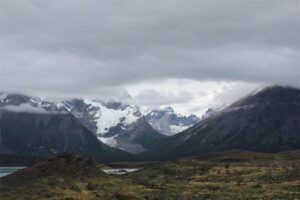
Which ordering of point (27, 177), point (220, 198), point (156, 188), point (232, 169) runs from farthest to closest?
point (232, 169)
point (27, 177)
point (156, 188)
point (220, 198)

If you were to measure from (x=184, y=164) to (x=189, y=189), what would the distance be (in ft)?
299

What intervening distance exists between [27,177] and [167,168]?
68373mm

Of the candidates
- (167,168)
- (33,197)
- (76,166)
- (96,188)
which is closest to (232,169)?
(167,168)

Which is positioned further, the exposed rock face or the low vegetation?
the exposed rock face

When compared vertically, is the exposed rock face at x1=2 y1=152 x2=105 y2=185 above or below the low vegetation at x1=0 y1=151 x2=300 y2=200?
above

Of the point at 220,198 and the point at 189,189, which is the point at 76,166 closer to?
the point at 189,189

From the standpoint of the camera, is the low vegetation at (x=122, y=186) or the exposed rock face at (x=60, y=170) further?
the exposed rock face at (x=60, y=170)

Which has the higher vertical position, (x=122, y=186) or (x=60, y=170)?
(x=60, y=170)

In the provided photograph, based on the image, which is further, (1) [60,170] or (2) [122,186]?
(1) [60,170]

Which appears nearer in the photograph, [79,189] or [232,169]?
[79,189]

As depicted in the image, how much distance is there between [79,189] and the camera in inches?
4050

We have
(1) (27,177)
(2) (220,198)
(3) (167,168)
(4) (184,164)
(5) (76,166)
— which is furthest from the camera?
(4) (184,164)

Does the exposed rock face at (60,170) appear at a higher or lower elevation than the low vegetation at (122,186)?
higher

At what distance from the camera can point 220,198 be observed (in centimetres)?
8912
